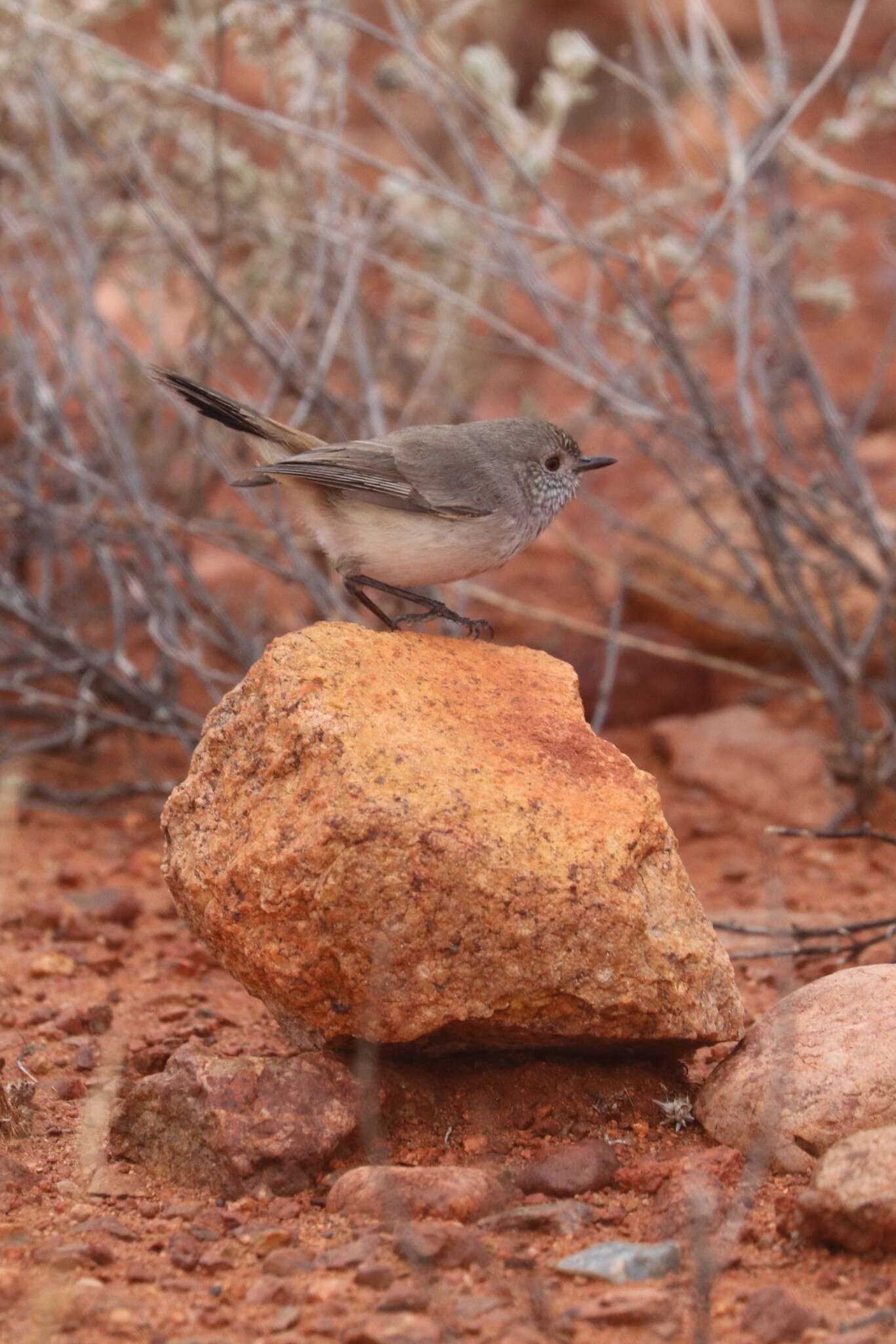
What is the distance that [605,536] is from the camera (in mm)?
10000

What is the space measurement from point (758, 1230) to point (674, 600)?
15.7ft

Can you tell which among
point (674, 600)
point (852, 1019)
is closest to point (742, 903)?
point (674, 600)

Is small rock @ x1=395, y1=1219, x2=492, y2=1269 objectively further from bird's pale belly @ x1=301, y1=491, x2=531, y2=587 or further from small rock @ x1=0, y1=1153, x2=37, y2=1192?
bird's pale belly @ x1=301, y1=491, x2=531, y2=587

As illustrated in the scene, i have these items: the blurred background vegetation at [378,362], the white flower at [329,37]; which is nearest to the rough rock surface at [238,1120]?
the blurred background vegetation at [378,362]

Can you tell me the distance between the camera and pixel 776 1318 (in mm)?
2898

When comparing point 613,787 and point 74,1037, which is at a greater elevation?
point 613,787

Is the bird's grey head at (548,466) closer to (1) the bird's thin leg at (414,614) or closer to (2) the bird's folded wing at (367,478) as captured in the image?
(2) the bird's folded wing at (367,478)

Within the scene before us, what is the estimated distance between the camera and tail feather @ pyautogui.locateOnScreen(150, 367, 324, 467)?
14.5 ft

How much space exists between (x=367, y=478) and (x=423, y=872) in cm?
140

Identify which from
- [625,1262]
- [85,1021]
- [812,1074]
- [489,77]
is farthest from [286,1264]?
[489,77]

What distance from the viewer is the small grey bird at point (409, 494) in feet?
14.9

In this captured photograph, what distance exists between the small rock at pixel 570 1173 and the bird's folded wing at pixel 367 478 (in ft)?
6.09

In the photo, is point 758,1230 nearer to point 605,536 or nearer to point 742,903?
point 742,903

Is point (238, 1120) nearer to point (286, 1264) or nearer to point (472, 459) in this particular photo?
point (286, 1264)
